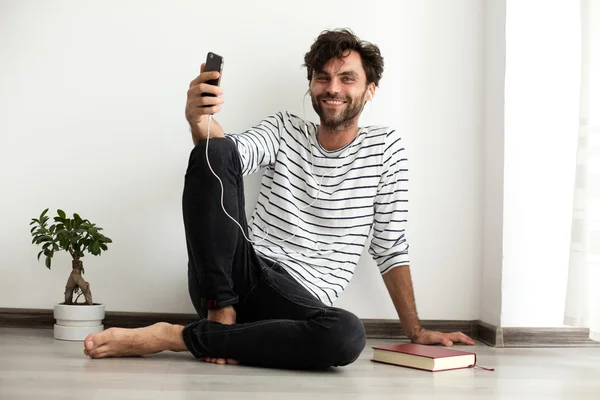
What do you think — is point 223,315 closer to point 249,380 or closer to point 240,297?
point 240,297

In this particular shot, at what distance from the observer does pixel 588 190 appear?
6.59ft

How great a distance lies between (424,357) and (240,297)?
A: 1.71 ft

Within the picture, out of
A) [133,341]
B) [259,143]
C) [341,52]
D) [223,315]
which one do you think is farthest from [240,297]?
[341,52]

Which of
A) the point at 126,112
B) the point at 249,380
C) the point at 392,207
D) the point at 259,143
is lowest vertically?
the point at 249,380

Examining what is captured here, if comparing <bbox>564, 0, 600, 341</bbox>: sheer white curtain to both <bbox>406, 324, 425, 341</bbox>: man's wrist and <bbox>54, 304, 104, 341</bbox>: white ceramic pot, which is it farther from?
<bbox>54, 304, 104, 341</bbox>: white ceramic pot

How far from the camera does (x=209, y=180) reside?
188 cm

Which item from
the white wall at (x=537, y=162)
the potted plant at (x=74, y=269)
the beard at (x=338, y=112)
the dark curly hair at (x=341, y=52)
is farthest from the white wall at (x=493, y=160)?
the potted plant at (x=74, y=269)

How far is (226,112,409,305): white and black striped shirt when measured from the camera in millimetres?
2195

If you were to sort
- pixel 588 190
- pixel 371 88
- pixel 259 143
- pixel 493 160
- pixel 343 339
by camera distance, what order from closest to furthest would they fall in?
pixel 343 339 → pixel 588 190 → pixel 259 143 → pixel 371 88 → pixel 493 160

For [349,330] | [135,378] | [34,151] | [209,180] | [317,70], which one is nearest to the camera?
[135,378]

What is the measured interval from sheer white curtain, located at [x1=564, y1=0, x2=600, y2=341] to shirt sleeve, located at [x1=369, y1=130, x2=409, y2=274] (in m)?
0.51
